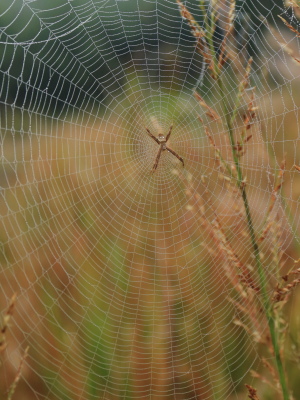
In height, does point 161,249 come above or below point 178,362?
above

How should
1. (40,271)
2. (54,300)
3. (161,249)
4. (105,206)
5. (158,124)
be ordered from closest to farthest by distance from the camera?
1. (54,300)
2. (40,271)
3. (161,249)
4. (105,206)
5. (158,124)

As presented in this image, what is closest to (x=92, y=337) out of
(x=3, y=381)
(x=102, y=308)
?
(x=102, y=308)

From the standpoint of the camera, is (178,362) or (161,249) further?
(161,249)

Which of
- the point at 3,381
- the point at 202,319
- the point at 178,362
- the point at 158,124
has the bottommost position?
the point at 3,381

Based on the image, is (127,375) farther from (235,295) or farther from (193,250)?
(193,250)

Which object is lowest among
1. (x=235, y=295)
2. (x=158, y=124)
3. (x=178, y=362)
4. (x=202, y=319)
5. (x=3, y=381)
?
(x=3, y=381)

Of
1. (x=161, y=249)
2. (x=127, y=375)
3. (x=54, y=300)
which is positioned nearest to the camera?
(x=127, y=375)

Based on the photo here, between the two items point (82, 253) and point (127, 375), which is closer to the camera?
point (127, 375)

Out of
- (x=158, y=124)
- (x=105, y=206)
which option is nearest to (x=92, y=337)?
(x=105, y=206)

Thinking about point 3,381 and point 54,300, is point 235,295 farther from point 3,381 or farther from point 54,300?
point 3,381
